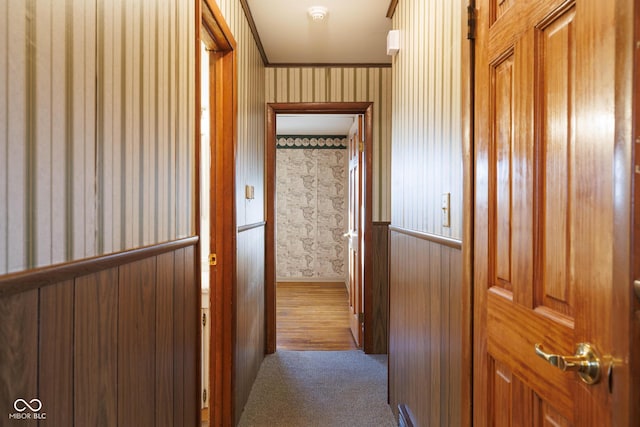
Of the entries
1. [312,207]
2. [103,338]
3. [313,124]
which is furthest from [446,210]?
[312,207]

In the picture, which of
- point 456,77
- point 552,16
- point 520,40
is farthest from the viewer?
point 456,77

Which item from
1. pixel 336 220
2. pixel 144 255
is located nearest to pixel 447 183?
pixel 144 255

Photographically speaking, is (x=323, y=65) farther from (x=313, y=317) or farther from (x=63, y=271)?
(x=63, y=271)

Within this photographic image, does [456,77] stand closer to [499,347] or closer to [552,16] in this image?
[552,16]

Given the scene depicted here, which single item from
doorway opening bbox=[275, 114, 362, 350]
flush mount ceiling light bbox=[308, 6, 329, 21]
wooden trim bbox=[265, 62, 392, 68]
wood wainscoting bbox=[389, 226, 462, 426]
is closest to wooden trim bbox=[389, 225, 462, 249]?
wood wainscoting bbox=[389, 226, 462, 426]

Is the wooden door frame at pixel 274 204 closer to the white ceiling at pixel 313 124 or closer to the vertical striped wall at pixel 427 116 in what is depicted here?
the vertical striped wall at pixel 427 116

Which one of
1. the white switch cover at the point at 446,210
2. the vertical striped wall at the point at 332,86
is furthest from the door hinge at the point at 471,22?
the vertical striped wall at the point at 332,86

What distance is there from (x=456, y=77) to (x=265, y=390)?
90.8 inches

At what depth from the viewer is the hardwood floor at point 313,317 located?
3694mm

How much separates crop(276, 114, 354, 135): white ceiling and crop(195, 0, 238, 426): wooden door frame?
291 cm

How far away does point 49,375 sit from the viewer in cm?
72

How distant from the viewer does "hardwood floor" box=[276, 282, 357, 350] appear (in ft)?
12.1

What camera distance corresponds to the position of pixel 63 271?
74 cm

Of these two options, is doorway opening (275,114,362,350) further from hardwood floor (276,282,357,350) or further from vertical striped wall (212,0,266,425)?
vertical striped wall (212,0,266,425)
